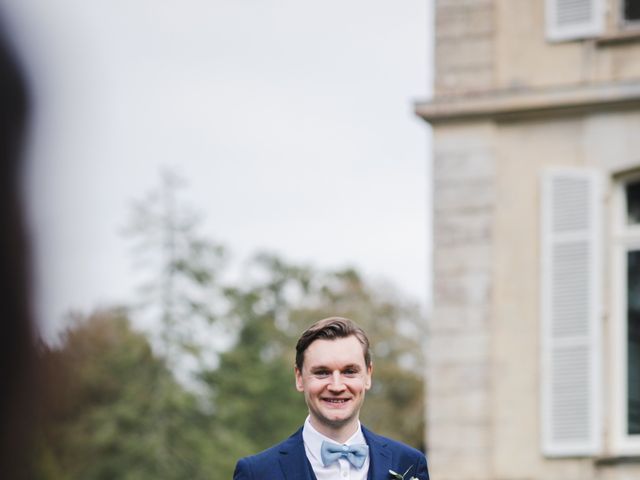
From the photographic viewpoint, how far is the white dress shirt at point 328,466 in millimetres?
2898

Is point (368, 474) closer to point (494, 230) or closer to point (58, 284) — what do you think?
point (58, 284)

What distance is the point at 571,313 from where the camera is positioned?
13.9m

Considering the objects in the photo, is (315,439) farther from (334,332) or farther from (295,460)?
→ (334,332)

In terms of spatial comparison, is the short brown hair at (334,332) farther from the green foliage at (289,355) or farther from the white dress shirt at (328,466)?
the green foliage at (289,355)

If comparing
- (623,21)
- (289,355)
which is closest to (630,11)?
(623,21)

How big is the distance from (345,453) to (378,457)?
7cm

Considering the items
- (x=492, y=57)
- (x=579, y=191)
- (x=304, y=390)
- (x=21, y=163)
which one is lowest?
(x=304, y=390)

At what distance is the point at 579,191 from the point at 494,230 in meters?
0.91

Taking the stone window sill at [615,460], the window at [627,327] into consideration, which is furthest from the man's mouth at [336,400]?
the window at [627,327]

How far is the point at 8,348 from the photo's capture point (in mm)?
662

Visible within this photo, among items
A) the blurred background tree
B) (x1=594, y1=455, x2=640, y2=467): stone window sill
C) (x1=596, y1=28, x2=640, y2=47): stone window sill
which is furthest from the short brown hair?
the blurred background tree

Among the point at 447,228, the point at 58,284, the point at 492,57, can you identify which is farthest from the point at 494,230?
the point at 58,284

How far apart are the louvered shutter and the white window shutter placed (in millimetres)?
1152

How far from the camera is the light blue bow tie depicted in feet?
9.44
